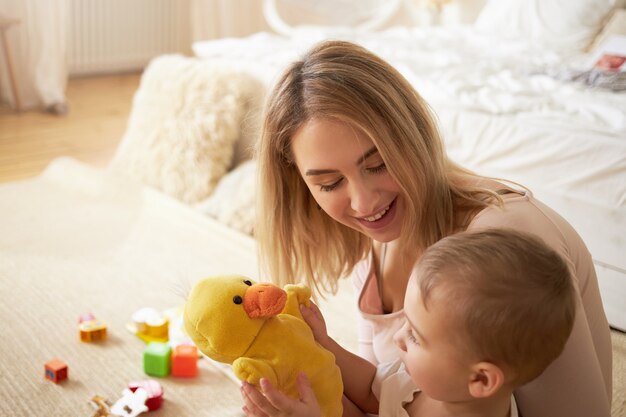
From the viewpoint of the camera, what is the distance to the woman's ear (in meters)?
0.93

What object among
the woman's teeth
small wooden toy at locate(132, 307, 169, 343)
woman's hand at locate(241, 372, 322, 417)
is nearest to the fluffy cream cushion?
small wooden toy at locate(132, 307, 169, 343)

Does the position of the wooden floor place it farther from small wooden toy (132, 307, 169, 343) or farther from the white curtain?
small wooden toy (132, 307, 169, 343)

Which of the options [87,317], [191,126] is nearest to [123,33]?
[191,126]

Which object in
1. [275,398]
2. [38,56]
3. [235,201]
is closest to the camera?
[275,398]

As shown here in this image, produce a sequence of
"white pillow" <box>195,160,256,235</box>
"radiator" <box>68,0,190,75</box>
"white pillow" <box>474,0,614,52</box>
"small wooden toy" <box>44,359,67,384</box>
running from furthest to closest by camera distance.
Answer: "radiator" <box>68,0,190,75</box>, "white pillow" <box>474,0,614,52</box>, "white pillow" <box>195,160,256,235</box>, "small wooden toy" <box>44,359,67,384</box>

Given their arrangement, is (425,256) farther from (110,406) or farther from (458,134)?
(458,134)

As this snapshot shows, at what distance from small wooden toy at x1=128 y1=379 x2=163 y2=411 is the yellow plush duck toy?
541 mm

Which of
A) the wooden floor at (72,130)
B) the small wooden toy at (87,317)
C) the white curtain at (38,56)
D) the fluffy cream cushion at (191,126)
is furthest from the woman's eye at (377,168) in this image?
the white curtain at (38,56)

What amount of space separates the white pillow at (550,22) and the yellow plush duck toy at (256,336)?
228cm

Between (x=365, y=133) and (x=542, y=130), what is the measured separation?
97cm

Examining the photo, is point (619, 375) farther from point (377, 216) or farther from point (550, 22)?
point (550, 22)

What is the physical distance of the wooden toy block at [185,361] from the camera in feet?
5.55

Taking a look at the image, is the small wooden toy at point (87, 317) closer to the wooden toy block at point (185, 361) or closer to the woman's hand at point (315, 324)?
the wooden toy block at point (185, 361)

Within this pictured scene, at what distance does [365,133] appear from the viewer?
3.88ft
